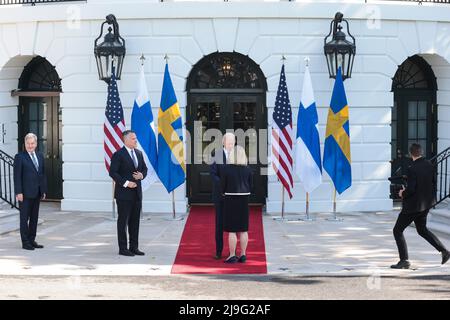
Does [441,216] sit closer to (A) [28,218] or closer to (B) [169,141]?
(B) [169,141]

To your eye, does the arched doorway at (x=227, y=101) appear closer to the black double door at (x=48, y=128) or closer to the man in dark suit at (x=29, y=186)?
the black double door at (x=48, y=128)

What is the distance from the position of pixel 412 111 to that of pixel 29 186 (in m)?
10.3

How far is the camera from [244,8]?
1827 cm

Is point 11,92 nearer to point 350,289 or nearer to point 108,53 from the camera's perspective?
point 108,53

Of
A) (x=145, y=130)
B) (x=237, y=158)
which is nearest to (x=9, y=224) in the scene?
(x=145, y=130)

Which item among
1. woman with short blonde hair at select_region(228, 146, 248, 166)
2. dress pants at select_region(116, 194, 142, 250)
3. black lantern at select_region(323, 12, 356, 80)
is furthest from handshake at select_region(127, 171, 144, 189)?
black lantern at select_region(323, 12, 356, 80)

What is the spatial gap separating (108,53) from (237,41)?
2.80 metres

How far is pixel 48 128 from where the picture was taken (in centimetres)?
2058

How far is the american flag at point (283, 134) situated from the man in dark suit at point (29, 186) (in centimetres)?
556

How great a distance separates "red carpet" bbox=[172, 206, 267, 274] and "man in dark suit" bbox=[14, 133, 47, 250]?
2.45m

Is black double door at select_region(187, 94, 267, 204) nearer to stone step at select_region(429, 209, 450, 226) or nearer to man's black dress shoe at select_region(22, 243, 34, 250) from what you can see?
stone step at select_region(429, 209, 450, 226)

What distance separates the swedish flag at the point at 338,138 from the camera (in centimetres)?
1742

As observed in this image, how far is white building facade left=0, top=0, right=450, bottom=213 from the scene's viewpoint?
60.4ft

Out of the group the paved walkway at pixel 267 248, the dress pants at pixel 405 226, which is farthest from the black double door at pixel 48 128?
the dress pants at pixel 405 226
